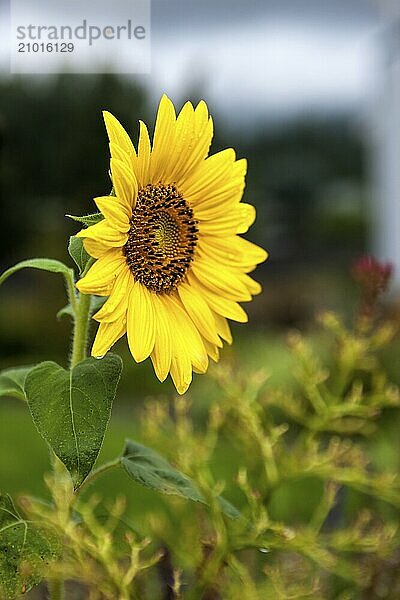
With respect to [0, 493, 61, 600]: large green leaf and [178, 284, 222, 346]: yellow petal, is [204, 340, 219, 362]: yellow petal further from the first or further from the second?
[0, 493, 61, 600]: large green leaf

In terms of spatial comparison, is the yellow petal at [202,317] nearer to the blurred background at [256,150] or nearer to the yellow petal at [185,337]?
the yellow petal at [185,337]

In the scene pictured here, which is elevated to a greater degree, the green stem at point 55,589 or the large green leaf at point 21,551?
the large green leaf at point 21,551

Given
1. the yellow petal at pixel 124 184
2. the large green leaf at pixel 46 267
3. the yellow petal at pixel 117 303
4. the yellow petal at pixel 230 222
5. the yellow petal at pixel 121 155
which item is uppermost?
the yellow petal at pixel 121 155

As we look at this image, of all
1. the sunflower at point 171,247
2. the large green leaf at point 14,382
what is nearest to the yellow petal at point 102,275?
the sunflower at point 171,247

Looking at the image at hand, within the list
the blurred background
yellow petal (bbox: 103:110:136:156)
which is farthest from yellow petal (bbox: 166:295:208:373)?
the blurred background

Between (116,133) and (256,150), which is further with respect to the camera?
(256,150)

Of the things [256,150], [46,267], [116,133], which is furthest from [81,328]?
[256,150]

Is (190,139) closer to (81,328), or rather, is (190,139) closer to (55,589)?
(81,328)
